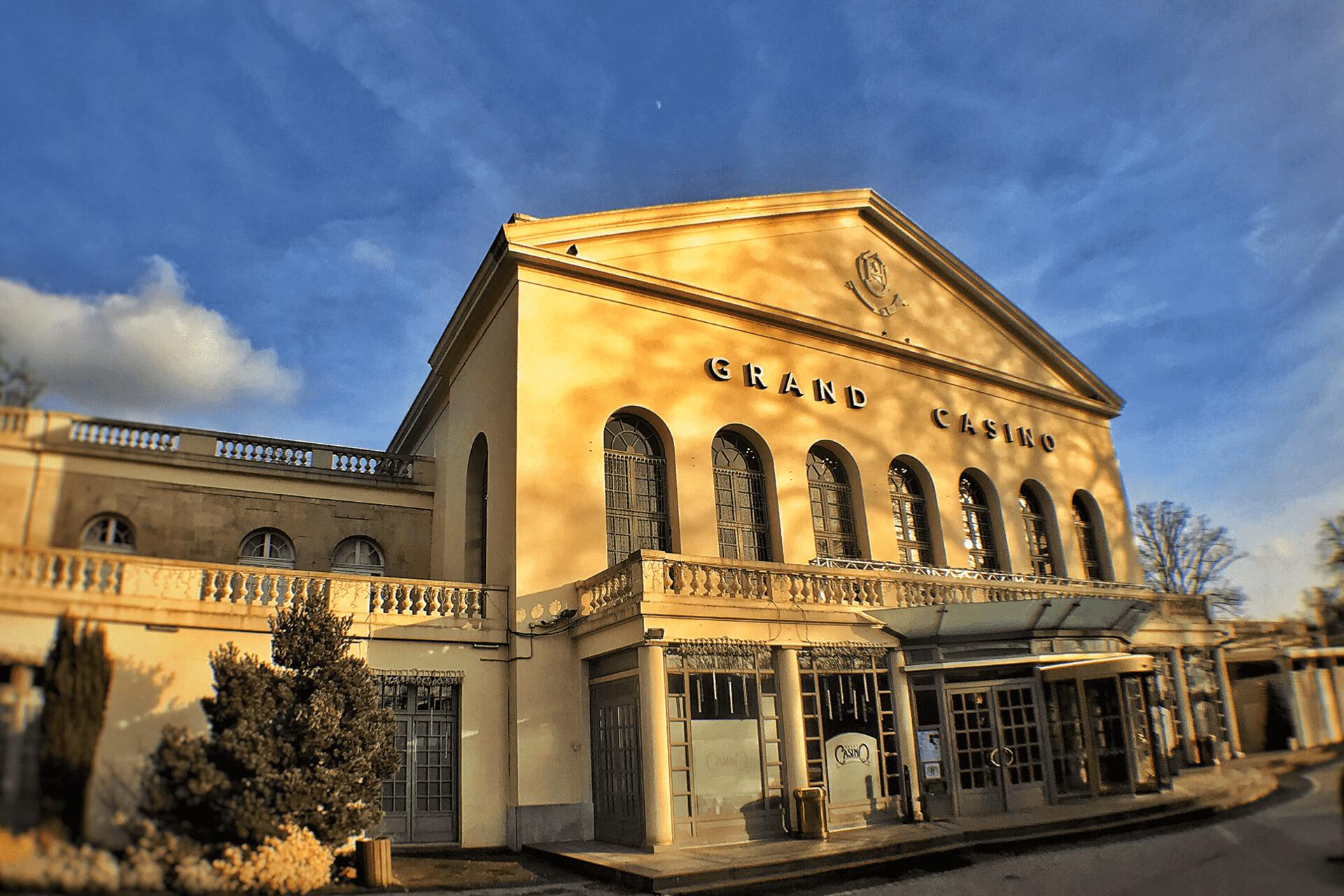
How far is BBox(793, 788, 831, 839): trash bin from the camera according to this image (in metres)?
14.7

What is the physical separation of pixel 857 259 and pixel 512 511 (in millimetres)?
13407

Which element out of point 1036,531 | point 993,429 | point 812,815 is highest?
point 993,429

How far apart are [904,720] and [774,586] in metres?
3.71

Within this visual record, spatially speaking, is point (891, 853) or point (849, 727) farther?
point (849, 727)

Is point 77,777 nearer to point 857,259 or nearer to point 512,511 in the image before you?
point 512,511

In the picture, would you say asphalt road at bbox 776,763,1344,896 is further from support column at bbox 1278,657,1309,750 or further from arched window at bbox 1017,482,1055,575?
arched window at bbox 1017,482,1055,575

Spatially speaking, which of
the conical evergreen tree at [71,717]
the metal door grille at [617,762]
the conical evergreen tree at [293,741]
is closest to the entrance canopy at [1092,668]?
the metal door grille at [617,762]

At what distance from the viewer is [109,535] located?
6488 millimetres

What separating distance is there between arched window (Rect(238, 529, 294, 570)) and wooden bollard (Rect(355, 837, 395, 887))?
7.75 meters

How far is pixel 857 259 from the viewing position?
25.7 meters

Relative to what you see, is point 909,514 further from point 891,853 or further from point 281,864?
point 281,864

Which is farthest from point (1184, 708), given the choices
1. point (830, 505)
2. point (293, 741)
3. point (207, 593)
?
point (207, 593)

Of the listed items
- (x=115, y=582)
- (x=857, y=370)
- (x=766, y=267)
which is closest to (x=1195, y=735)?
Result: (x=857, y=370)

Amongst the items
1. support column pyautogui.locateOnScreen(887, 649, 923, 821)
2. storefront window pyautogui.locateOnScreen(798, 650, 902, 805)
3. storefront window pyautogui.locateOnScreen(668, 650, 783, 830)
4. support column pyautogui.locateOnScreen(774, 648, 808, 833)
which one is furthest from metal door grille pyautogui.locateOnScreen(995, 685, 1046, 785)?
storefront window pyautogui.locateOnScreen(668, 650, 783, 830)
